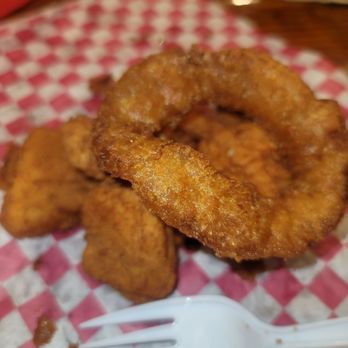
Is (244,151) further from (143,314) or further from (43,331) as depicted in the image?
(43,331)

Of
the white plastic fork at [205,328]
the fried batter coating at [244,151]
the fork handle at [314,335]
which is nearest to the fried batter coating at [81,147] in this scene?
the fried batter coating at [244,151]

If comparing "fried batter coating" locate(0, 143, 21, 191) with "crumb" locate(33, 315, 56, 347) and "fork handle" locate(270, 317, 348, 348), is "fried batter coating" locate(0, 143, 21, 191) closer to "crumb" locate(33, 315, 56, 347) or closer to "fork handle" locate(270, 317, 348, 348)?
"crumb" locate(33, 315, 56, 347)

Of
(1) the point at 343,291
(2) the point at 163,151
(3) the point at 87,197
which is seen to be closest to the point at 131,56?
(3) the point at 87,197

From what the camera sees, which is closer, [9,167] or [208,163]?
[208,163]

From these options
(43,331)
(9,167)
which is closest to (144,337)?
(43,331)

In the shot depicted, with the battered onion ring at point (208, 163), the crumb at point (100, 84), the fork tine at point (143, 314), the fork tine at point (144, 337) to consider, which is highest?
the battered onion ring at point (208, 163)

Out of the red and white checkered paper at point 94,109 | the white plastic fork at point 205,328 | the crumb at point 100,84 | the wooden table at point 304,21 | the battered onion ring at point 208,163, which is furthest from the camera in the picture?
the wooden table at point 304,21

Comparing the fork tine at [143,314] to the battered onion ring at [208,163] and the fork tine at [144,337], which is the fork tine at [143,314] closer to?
the fork tine at [144,337]

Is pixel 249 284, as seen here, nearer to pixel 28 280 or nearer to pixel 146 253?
pixel 146 253
